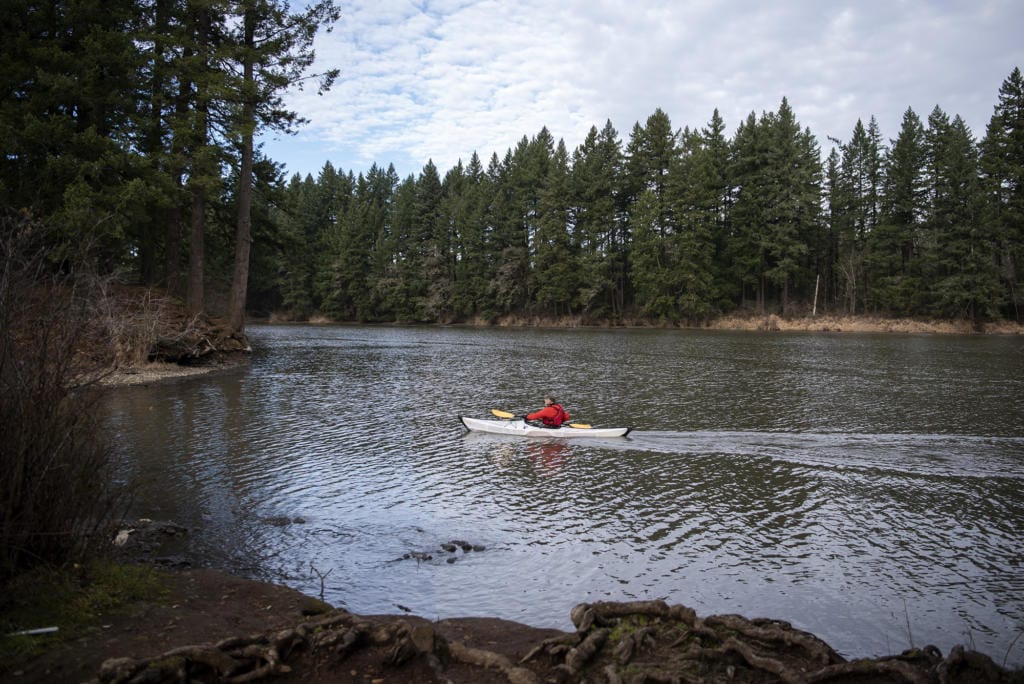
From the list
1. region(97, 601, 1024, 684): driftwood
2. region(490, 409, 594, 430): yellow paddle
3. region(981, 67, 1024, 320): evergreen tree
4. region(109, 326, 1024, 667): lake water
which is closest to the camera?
region(97, 601, 1024, 684): driftwood

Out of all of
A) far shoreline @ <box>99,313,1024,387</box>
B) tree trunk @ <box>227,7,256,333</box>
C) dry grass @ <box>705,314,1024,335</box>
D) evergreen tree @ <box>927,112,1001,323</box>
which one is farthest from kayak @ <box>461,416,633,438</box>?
evergreen tree @ <box>927,112,1001,323</box>

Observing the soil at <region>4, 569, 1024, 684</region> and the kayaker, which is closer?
the soil at <region>4, 569, 1024, 684</region>

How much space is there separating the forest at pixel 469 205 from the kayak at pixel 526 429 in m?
11.8

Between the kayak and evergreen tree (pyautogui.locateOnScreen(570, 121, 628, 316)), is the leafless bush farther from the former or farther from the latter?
evergreen tree (pyautogui.locateOnScreen(570, 121, 628, 316))

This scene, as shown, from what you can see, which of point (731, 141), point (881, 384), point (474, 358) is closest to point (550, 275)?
point (731, 141)

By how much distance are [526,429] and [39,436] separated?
12.7m

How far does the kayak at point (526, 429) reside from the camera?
1658 centimetres

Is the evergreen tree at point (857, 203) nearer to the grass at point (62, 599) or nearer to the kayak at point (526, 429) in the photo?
the kayak at point (526, 429)

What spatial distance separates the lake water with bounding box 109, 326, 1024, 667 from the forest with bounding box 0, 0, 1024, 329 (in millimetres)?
8608

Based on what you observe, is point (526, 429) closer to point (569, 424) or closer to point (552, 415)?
point (552, 415)

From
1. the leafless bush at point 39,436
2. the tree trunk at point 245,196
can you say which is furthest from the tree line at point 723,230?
the leafless bush at point 39,436

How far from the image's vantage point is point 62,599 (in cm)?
529

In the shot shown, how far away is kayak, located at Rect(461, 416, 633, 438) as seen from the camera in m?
16.6

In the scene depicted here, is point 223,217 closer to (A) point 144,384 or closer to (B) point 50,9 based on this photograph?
(B) point 50,9
